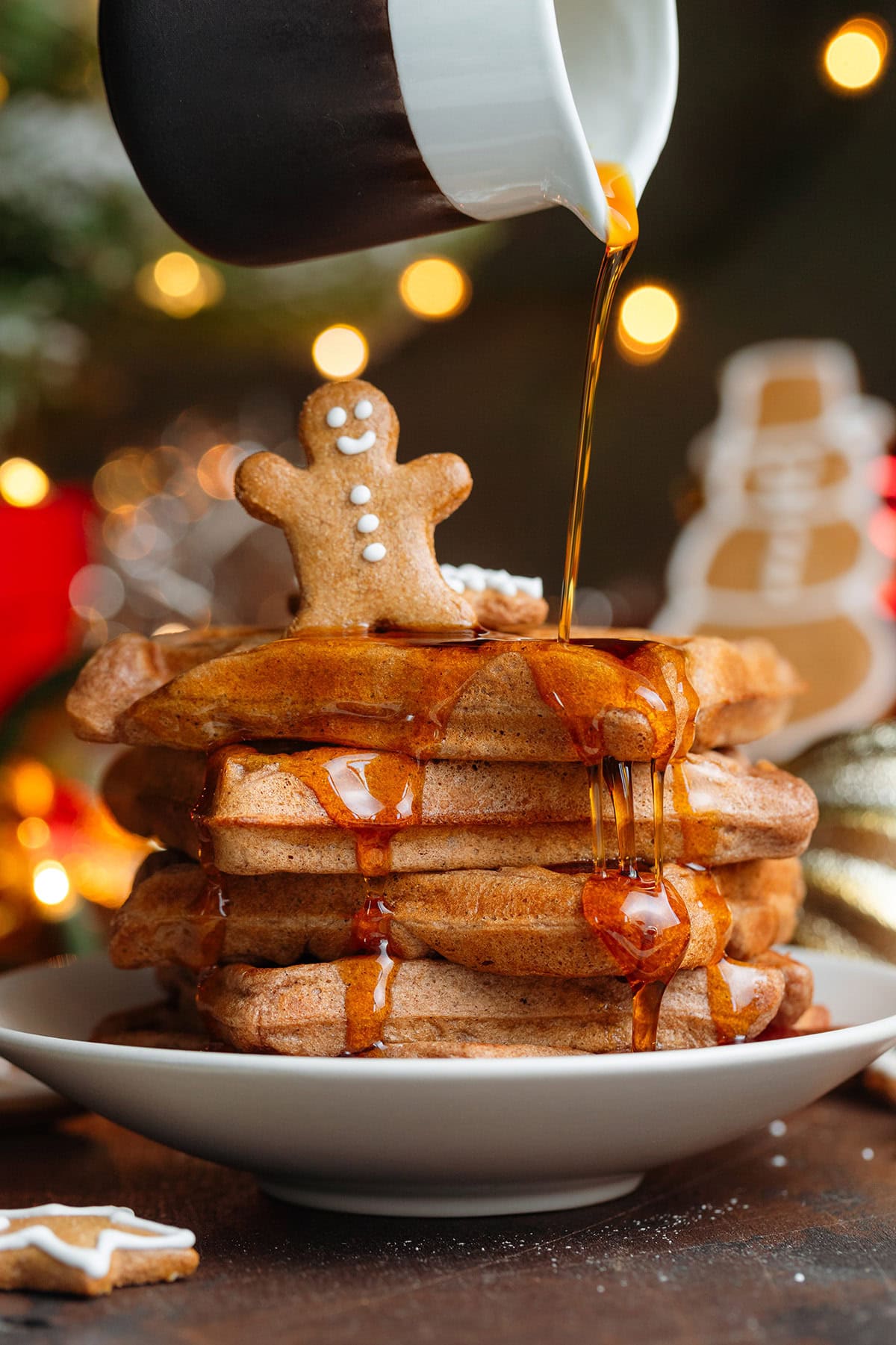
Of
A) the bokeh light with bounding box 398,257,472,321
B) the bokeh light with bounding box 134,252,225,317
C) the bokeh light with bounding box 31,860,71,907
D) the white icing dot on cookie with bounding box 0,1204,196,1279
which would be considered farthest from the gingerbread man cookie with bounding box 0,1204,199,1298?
the bokeh light with bounding box 398,257,472,321

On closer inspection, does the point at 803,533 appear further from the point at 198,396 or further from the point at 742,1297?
the point at 198,396

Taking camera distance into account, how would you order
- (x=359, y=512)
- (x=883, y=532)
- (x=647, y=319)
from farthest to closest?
(x=647, y=319) → (x=883, y=532) → (x=359, y=512)

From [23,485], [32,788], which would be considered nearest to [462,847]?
[32,788]

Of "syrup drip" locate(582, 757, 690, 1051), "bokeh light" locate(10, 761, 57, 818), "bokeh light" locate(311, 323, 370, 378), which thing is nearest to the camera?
"syrup drip" locate(582, 757, 690, 1051)

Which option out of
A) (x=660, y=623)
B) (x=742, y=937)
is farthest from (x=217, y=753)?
(x=660, y=623)

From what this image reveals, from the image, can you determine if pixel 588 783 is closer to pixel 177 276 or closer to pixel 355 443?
pixel 355 443

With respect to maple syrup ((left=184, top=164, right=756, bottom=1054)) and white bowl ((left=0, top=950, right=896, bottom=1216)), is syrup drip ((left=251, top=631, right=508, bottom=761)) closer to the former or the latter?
maple syrup ((left=184, top=164, right=756, bottom=1054))
